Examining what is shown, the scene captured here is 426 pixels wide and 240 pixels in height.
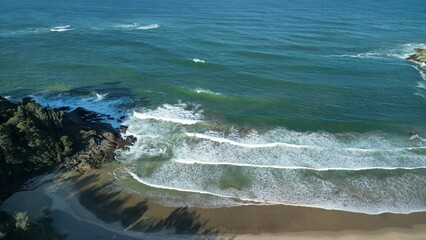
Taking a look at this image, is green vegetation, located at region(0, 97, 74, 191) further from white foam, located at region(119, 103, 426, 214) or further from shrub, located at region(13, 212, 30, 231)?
shrub, located at region(13, 212, 30, 231)

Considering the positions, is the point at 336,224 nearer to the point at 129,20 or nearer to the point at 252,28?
the point at 252,28

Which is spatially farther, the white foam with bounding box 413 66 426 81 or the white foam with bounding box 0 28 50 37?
the white foam with bounding box 0 28 50 37

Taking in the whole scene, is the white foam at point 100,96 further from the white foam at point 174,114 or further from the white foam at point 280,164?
the white foam at point 280,164

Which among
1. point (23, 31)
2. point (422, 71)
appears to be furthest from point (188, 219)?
point (23, 31)

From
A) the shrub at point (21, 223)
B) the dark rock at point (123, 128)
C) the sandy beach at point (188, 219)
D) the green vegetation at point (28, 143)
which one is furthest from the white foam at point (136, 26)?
the shrub at point (21, 223)

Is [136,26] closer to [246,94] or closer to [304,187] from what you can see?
[246,94]

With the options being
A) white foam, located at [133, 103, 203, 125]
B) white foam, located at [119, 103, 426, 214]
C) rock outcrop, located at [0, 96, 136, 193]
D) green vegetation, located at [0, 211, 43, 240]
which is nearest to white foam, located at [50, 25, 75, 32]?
white foam, located at [133, 103, 203, 125]
